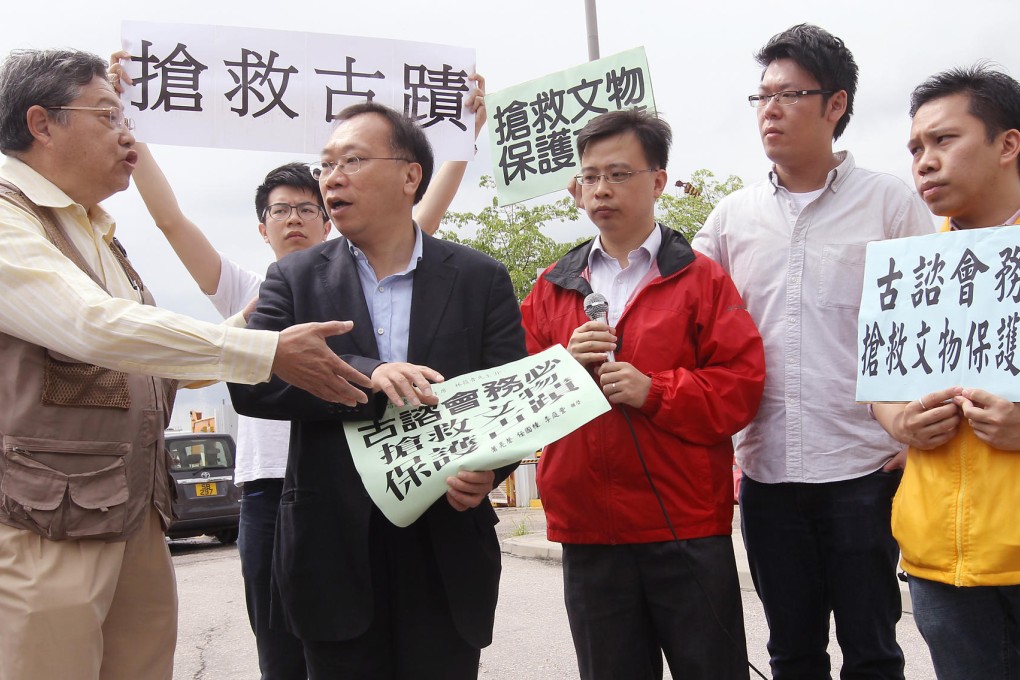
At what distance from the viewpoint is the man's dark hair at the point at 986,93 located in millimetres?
2643

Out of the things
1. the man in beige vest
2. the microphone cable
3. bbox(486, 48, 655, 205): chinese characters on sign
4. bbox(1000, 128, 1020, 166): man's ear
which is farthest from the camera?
bbox(486, 48, 655, 205): chinese characters on sign

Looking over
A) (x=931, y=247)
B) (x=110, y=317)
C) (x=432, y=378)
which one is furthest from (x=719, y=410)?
(x=110, y=317)

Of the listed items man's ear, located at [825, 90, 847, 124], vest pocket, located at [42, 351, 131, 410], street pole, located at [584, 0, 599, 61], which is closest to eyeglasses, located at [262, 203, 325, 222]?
vest pocket, located at [42, 351, 131, 410]

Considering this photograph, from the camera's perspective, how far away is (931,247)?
8.15 ft

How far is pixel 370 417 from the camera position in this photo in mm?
2516

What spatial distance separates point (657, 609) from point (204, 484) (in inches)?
457

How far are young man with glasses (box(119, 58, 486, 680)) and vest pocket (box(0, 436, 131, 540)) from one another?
3.14ft

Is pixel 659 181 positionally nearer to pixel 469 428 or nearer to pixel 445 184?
pixel 445 184

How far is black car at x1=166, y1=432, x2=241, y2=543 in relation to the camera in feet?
43.3

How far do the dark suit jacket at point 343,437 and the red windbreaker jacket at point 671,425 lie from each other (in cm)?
50

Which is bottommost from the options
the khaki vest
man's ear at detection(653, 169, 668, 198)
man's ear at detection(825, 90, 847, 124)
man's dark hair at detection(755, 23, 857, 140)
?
the khaki vest

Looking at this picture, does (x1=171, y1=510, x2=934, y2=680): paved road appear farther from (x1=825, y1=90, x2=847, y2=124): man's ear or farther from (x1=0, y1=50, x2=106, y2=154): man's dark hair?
(x1=0, y1=50, x2=106, y2=154): man's dark hair

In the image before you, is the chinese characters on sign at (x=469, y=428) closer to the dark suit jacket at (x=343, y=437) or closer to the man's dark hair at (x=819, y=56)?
the dark suit jacket at (x=343, y=437)

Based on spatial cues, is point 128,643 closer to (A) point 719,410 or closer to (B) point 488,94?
(A) point 719,410
